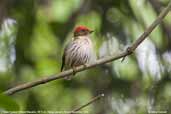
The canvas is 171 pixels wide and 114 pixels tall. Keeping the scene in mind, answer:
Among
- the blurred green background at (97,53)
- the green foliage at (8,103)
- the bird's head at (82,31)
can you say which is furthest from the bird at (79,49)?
the green foliage at (8,103)

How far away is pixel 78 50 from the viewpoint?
4.11 m

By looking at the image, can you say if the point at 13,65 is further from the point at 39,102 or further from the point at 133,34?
the point at 133,34

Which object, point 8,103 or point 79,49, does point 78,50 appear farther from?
point 8,103

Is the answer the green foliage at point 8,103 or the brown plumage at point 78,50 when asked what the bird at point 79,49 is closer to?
the brown plumage at point 78,50

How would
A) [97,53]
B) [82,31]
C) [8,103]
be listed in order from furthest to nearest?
[97,53] → [82,31] → [8,103]

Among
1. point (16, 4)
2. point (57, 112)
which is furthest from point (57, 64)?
point (57, 112)

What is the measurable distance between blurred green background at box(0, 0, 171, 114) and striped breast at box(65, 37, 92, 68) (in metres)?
0.35

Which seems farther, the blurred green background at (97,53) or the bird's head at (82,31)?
the blurred green background at (97,53)

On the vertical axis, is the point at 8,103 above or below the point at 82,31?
below

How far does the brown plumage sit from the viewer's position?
401cm

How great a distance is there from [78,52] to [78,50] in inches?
1.4

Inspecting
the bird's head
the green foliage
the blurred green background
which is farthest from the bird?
the green foliage

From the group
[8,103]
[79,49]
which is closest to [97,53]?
[79,49]

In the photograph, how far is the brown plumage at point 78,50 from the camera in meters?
4.01
